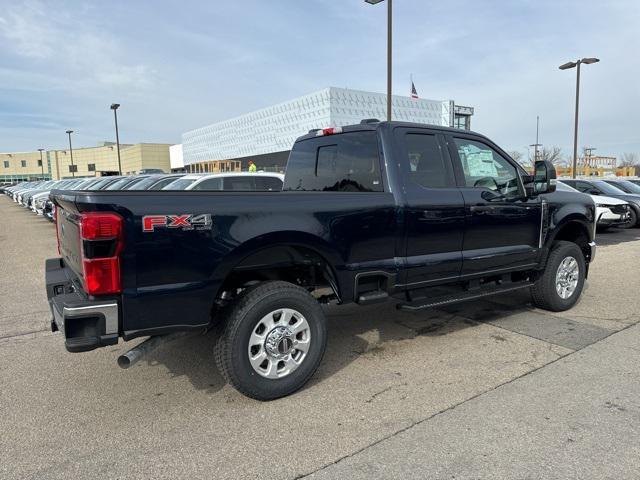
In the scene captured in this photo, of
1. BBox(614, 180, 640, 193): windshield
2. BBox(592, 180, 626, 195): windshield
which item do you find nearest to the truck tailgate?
BBox(592, 180, 626, 195): windshield

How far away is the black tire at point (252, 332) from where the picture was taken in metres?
3.33

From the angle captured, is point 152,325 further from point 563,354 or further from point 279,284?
point 563,354

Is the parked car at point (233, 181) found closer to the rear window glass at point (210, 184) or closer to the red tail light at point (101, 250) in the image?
the rear window glass at point (210, 184)

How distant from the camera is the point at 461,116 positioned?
171ft

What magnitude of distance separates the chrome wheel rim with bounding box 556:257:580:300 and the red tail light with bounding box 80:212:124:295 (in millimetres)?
4748

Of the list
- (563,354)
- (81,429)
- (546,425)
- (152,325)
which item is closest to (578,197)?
(563,354)

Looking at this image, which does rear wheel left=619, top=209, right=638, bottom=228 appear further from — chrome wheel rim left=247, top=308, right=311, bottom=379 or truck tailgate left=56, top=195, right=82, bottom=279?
truck tailgate left=56, top=195, right=82, bottom=279

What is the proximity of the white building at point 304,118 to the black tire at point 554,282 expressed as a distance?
114 ft

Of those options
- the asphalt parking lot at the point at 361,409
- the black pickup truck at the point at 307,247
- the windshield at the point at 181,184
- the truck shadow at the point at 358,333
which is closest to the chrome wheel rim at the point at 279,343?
the black pickup truck at the point at 307,247

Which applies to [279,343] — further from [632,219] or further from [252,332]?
[632,219]

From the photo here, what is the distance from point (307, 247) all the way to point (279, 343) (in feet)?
2.41

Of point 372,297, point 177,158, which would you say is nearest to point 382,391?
point 372,297

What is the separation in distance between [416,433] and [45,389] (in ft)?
9.27

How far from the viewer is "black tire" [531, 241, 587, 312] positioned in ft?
18.1
